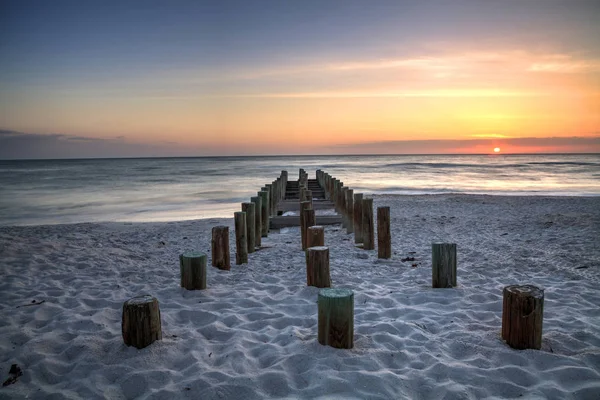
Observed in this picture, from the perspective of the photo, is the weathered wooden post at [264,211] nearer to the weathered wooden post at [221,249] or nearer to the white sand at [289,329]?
the white sand at [289,329]

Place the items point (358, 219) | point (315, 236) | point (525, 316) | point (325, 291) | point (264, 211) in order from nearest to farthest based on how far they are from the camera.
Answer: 1. point (525, 316)
2. point (325, 291)
3. point (315, 236)
4. point (358, 219)
5. point (264, 211)

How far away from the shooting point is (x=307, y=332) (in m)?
3.79

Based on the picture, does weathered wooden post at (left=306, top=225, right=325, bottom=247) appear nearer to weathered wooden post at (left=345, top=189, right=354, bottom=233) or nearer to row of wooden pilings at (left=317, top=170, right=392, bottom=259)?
row of wooden pilings at (left=317, top=170, right=392, bottom=259)

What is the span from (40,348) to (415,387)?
3.08 m

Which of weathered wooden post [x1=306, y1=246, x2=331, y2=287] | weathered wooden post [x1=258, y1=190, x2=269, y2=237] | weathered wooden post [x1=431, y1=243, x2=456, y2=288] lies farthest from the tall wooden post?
weathered wooden post [x1=306, y1=246, x2=331, y2=287]

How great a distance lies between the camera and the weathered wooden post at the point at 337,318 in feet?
10.9

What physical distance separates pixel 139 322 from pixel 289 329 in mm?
1346

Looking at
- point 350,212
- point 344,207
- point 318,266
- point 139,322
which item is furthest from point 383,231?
point 139,322

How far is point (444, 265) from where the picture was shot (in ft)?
16.4

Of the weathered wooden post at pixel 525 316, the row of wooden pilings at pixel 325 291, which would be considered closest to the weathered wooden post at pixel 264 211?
the row of wooden pilings at pixel 325 291

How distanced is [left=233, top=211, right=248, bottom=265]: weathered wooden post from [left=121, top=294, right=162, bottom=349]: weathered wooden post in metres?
3.10

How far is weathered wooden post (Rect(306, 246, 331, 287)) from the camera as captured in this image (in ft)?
16.1

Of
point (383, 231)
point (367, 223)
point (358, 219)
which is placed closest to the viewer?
point (383, 231)

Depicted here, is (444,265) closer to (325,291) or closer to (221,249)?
(325,291)
